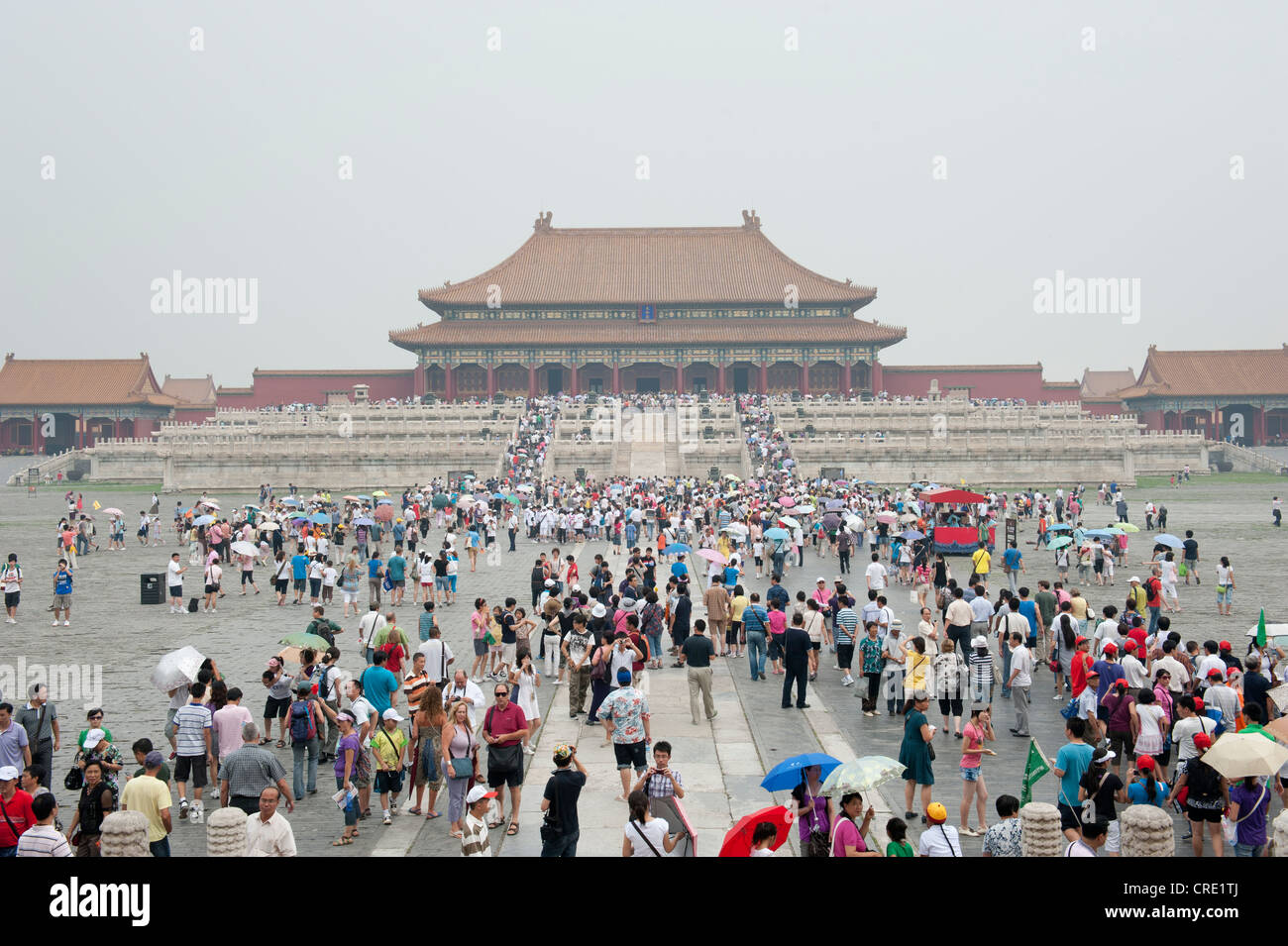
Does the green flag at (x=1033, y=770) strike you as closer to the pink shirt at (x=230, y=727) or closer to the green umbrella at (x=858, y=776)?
the green umbrella at (x=858, y=776)

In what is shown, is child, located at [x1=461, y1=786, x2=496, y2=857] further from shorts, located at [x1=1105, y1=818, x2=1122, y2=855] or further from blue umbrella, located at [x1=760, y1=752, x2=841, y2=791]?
shorts, located at [x1=1105, y1=818, x2=1122, y2=855]

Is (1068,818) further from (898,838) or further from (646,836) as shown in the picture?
(646,836)

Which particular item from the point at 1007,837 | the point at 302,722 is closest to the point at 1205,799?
the point at 1007,837

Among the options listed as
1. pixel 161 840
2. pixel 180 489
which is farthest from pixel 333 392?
pixel 161 840

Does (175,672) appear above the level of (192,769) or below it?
above

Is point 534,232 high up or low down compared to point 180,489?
up

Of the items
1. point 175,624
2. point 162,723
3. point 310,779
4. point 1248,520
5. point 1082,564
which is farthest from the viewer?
point 1248,520
